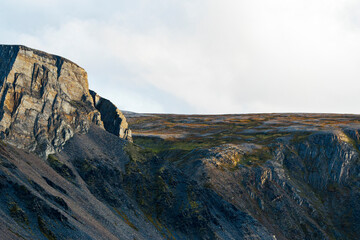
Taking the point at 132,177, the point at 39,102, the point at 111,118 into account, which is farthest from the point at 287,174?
the point at 39,102

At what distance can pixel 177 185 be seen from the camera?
88375mm

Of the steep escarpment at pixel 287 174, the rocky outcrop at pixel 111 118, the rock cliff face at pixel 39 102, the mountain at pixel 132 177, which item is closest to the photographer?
the mountain at pixel 132 177

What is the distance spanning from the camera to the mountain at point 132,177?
59312mm

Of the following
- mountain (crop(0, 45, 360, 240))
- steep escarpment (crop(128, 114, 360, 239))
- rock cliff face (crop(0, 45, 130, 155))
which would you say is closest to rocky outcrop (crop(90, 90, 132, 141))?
mountain (crop(0, 45, 360, 240))

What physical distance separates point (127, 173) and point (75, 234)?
1363 inches

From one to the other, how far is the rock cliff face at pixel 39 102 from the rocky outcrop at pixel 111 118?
24.9 ft

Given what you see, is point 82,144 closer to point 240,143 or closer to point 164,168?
point 164,168

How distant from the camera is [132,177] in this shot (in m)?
86.6

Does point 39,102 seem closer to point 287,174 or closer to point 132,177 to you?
point 132,177

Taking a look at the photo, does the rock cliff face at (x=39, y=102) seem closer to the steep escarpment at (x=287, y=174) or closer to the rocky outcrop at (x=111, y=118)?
the rocky outcrop at (x=111, y=118)

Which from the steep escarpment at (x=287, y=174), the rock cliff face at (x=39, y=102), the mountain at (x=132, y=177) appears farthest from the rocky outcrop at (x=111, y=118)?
the steep escarpment at (x=287, y=174)

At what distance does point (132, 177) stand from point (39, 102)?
104 ft

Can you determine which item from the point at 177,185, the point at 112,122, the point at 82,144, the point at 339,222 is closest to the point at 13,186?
the point at 82,144

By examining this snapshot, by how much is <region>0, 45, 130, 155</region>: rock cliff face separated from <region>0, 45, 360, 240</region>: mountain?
0.97 feet
